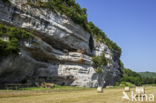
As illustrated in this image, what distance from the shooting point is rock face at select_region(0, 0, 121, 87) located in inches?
1024

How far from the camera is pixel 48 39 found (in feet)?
110

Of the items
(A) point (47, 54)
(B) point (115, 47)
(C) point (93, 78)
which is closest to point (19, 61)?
(A) point (47, 54)

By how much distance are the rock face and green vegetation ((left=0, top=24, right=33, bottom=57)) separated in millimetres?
978

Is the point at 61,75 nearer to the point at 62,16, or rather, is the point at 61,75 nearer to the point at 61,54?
the point at 61,54

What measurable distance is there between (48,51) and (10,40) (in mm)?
9639

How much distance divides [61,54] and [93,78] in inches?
489

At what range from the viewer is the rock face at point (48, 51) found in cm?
2600

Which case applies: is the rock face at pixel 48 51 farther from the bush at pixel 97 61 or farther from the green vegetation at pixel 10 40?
the bush at pixel 97 61

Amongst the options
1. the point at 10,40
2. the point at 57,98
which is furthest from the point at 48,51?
the point at 57,98

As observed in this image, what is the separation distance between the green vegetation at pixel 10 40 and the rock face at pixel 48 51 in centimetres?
98

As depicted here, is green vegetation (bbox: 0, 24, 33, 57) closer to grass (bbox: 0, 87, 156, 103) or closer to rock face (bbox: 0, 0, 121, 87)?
rock face (bbox: 0, 0, 121, 87)

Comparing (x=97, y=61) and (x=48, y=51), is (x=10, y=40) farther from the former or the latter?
(x=97, y=61)

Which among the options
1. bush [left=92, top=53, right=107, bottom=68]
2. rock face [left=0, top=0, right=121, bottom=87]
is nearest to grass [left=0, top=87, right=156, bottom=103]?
rock face [left=0, top=0, right=121, bottom=87]

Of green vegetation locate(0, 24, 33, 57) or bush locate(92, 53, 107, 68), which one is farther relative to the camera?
bush locate(92, 53, 107, 68)
